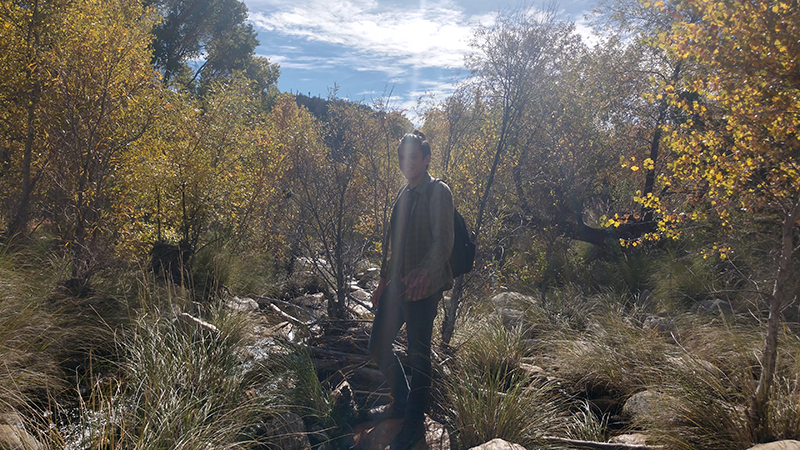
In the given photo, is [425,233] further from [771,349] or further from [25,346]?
[25,346]

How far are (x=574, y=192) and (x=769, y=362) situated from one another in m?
6.87

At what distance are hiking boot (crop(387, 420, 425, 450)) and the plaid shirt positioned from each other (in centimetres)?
93

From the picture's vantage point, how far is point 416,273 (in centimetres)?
295

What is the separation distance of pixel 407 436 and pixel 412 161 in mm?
1902

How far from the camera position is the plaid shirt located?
9.70 ft

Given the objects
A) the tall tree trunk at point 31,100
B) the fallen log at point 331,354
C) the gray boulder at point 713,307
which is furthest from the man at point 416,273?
the tall tree trunk at point 31,100

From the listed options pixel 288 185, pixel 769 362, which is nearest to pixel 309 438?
pixel 769 362

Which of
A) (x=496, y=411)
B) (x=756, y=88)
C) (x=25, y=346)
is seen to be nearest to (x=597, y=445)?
(x=496, y=411)

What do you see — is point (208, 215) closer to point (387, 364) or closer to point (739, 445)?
point (387, 364)

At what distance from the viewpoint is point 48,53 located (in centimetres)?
566

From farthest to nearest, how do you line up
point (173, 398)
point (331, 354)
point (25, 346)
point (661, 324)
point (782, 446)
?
point (661, 324) → point (331, 354) → point (25, 346) → point (173, 398) → point (782, 446)

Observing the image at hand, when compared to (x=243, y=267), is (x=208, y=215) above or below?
above

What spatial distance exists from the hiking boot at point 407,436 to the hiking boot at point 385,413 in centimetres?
26

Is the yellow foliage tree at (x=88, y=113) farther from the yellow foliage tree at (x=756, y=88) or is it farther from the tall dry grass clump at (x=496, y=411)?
the yellow foliage tree at (x=756, y=88)
